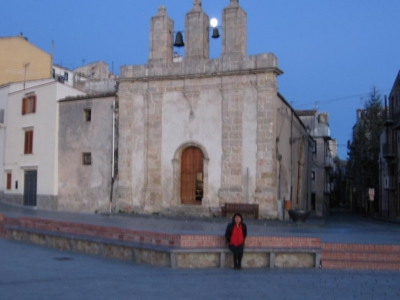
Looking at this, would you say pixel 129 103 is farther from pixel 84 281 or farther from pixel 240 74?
pixel 84 281

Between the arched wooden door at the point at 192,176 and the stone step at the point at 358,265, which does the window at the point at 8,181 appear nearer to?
the arched wooden door at the point at 192,176

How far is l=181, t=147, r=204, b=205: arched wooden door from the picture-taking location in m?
26.6

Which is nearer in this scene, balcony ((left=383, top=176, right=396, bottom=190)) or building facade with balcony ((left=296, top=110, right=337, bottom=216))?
balcony ((left=383, top=176, right=396, bottom=190))

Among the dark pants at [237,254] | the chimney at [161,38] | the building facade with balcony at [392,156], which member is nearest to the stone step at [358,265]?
the dark pants at [237,254]

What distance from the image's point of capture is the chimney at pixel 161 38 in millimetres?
27562

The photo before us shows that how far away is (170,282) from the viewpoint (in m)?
10.5

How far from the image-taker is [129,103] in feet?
91.8

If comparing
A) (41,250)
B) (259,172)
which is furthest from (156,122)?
(41,250)

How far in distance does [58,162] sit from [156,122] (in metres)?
6.82

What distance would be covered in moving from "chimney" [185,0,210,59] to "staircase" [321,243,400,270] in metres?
15.8

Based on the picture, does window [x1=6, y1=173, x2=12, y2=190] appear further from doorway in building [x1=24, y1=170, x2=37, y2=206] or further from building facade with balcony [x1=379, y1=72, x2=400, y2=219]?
building facade with balcony [x1=379, y1=72, x2=400, y2=219]

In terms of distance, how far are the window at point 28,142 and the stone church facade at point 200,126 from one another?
7.35m

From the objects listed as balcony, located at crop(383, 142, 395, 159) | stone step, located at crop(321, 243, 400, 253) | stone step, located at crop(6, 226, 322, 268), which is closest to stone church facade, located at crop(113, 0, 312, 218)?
stone step, located at crop(321, 243, 400, 253)

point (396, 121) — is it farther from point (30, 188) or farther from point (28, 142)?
point (30, 188)
